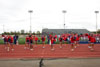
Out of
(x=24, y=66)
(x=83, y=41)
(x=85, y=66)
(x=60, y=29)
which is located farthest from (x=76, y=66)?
(x=60, y=29)

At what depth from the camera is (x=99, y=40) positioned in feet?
71.0

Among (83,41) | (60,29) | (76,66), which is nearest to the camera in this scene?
(76,66)

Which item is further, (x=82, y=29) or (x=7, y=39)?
(x=82, y=29)

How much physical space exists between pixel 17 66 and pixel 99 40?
18.5 metres

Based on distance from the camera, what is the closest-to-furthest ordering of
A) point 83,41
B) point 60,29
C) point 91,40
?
point 91,40 → point 83,41 → point 60,29

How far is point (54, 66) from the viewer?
639 centimetres

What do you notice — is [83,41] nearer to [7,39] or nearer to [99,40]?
[99,40]

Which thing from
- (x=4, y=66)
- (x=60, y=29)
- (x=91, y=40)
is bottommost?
(x=4, y=66)

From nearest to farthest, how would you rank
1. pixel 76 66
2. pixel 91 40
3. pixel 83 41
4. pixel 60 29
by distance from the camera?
1. pixel 76 66
2. pixel 91 40
3. pixel 83 41
4. pixel 60 29

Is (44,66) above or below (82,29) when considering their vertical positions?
below

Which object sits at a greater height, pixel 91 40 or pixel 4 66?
pixel 91 40

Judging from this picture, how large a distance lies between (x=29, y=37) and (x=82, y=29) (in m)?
59.9

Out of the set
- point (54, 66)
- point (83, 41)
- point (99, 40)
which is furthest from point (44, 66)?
point (99, 40)

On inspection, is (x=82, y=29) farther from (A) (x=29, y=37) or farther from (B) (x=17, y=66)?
(B) (x=17, y=66)
